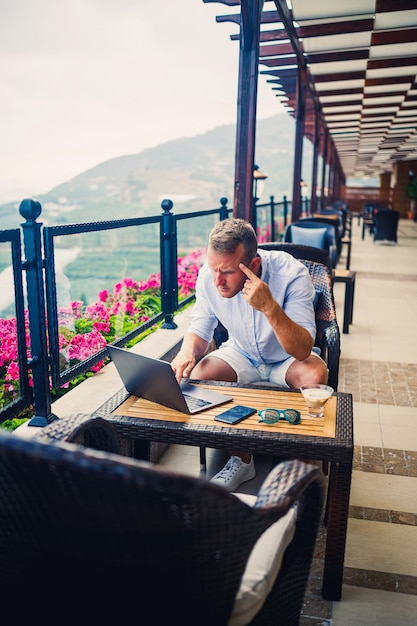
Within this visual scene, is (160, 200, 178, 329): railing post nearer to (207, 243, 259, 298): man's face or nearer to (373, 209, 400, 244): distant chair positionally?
(207, 243, 259, 298): man's face

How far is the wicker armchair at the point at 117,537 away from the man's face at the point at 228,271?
1072mm

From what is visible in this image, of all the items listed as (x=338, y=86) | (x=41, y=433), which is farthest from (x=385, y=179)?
(x=41, y=433)

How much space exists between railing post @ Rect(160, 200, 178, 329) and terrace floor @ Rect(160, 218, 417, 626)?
104 cm

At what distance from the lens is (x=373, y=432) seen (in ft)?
9.94

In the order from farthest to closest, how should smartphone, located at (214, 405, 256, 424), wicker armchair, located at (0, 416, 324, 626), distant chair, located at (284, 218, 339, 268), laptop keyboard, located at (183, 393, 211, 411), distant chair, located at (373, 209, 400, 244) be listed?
distant chair, located at (373, 209, 400, 244) → distant chair, located at (284, 218, 339, 268) → laptop keyboard, located at (183, 393, 211, 411) → smartphone, located at (214, 405, 256, 424) → wicker armchair, located at (0, 416, 324, 626)

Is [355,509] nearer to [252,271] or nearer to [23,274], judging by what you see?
[252,271]

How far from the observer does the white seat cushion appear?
3.57 feet

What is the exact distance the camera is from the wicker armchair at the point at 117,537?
0.85 m

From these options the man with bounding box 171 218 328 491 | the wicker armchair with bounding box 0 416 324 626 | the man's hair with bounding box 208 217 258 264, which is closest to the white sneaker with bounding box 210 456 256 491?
the man with bounding box 171 218 328 491

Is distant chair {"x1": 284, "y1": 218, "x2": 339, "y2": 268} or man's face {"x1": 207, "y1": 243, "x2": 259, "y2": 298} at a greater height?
man's face {"x1": 207, "y1": 243, "x2": 259, "y2": 298}

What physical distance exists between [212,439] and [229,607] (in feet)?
2.18

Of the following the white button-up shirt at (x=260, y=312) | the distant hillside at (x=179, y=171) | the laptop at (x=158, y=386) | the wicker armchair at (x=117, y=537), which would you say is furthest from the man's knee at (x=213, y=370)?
the distant hillside at (x=179, y=171)

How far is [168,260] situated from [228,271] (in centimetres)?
162

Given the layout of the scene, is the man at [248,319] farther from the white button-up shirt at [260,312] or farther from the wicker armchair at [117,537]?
the wicker armchair at [117,537]
